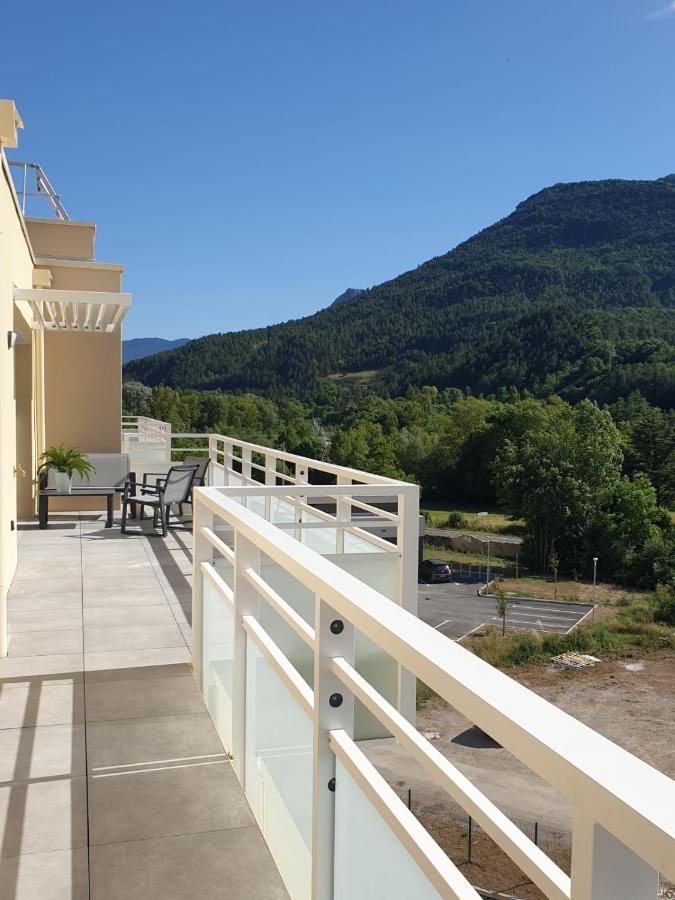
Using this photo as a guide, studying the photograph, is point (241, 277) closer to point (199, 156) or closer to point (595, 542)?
point (199, 156)

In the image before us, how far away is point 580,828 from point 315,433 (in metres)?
72.4

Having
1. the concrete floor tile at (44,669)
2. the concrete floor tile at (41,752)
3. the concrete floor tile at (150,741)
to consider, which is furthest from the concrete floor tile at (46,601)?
the concrete floor tile at (150,741)

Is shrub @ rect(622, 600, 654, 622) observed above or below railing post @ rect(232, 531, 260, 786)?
below

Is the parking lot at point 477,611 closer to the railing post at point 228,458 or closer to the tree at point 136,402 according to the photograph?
the railing post at point 228,458

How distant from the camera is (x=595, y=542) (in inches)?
1988

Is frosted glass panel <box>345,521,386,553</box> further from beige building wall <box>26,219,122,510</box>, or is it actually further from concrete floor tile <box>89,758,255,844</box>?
beige building wall <box>26,219,122,510</box>

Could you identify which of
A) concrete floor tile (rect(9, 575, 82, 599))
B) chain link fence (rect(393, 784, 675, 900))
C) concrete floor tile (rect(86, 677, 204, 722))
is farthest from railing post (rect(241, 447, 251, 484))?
concrete floor tile (rect(86, 677, 204, 722))

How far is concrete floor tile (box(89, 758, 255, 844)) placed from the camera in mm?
2484

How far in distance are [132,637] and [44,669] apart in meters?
0.64

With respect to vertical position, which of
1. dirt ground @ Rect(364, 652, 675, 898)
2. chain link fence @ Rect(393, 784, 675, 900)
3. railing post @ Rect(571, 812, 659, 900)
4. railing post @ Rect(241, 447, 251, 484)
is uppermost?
railing post @ Rect(571, 812, 659, 900)

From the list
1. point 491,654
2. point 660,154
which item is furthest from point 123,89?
point 660,154

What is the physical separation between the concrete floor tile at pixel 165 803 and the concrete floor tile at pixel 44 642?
5.65ft

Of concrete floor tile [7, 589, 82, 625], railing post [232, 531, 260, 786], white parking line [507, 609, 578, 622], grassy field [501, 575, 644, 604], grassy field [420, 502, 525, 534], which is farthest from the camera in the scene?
grassy field [420, 502, 525, 534]

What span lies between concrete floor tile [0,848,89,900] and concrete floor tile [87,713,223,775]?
1.81 feet
